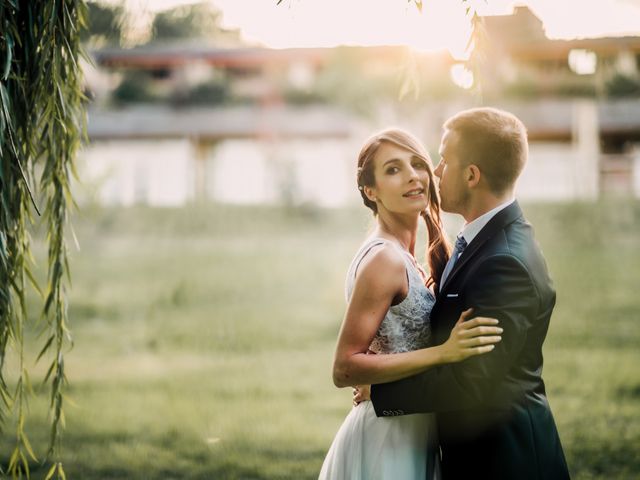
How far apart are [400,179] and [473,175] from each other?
0.28m

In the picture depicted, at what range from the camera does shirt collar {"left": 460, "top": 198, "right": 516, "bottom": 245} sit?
2.72 m

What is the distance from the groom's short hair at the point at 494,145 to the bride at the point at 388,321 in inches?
9.2

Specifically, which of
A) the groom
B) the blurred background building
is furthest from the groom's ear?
the blurred background building

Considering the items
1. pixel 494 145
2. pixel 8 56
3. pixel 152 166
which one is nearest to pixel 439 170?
pixel 494 145

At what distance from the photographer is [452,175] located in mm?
2799

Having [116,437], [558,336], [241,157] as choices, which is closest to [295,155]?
[241,157]

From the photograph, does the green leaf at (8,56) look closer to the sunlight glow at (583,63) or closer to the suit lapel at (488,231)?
the suit lapel at (488,231)

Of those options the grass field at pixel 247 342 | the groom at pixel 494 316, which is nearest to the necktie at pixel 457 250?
the groom at pixel 494 316

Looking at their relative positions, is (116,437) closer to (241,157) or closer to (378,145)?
(378,145)

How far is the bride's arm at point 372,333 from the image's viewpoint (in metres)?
2.65

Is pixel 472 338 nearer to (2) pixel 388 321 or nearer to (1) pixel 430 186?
(2) pixel 388 321

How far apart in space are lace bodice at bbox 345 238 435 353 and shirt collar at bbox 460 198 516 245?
0.79 ft

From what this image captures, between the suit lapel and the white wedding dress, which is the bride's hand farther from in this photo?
the white wedding dress

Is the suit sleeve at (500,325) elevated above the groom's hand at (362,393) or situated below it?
above
